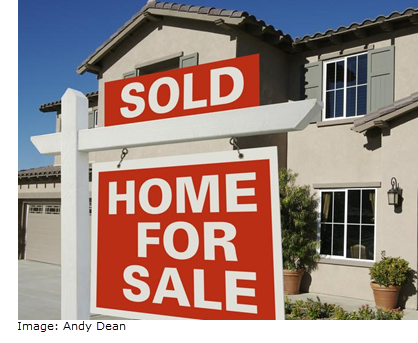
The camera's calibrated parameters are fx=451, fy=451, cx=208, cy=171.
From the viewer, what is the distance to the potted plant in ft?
31.2

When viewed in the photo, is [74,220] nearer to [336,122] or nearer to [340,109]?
[336,122]

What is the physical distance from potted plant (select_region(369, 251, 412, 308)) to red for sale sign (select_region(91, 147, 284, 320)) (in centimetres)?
855

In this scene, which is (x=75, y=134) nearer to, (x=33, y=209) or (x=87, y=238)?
(x=87, y=238)

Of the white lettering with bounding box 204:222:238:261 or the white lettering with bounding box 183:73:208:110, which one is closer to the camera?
the white lettering with bounding box 204:222:238:261

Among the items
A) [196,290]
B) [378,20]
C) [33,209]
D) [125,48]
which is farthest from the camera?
[33,209]

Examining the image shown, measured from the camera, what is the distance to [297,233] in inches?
449

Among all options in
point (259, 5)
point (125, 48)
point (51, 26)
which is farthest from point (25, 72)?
point (259, 5)

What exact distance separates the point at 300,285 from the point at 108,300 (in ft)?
33.1

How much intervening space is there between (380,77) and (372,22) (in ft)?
4.43

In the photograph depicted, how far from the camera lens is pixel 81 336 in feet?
8.13

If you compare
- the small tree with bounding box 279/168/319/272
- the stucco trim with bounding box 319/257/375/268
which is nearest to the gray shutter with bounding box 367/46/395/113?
the small tree with bounding box 279/168/319/272

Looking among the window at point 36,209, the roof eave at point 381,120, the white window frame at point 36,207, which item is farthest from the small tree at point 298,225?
the window at point 36,209

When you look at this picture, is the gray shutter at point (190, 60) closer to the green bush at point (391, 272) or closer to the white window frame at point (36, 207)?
the green bush at point (391, 272)

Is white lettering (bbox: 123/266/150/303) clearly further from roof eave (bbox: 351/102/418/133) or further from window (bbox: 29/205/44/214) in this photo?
window (bbox: 29/205/44/214)
